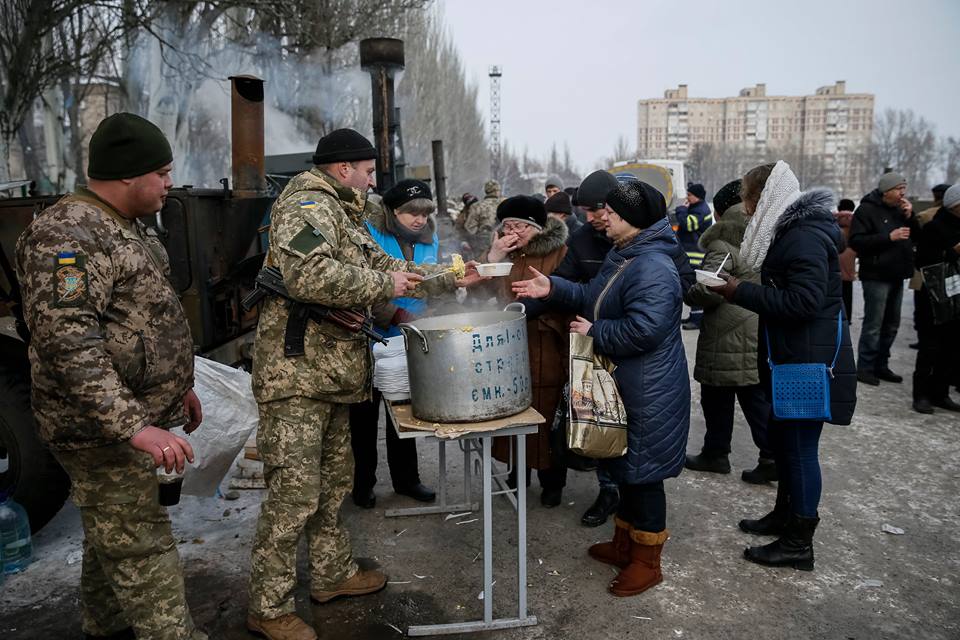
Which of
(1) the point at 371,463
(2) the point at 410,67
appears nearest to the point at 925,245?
(1) the point at 371,463

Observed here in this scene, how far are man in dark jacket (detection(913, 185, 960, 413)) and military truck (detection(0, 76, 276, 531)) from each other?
548cm

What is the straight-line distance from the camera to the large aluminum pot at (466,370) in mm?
2492

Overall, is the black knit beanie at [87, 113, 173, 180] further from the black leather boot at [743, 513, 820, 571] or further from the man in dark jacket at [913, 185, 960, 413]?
the man in dark jacket at [913, 185, 960, 413]

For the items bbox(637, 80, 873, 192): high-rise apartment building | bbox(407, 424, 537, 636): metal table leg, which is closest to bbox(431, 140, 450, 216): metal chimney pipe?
bbox(407, 424, 537, 636): metal table leg

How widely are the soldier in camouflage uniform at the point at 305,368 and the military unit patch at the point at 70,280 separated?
2.25 ft

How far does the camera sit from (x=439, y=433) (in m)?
2.50

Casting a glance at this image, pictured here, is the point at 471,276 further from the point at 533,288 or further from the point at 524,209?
the point at 524,209

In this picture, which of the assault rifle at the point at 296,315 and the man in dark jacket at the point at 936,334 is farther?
the man in dark jacket at the point at 936,334

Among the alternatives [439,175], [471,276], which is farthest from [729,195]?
[439,175]

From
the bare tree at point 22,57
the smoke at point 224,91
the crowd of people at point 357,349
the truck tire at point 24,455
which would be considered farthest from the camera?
the smoke at point 224,91

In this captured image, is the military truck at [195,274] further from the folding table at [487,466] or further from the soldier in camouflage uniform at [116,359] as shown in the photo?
the folding table at [487,466]

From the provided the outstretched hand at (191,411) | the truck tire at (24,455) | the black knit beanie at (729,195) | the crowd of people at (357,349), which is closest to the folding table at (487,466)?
the crowd of people at (357,349)

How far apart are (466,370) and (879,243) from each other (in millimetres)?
5557

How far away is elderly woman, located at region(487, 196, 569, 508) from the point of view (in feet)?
12.4
